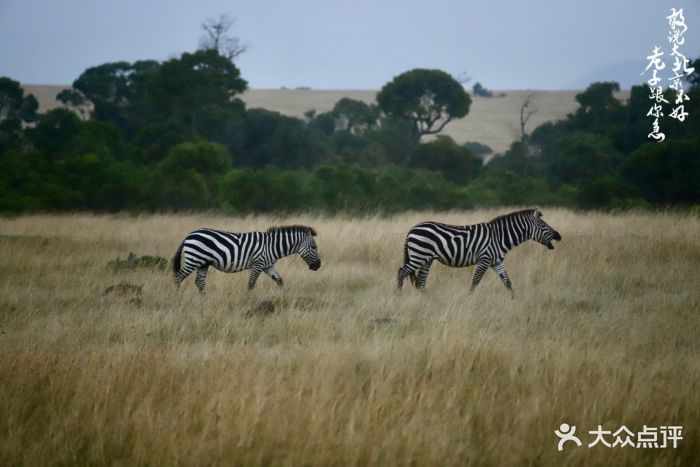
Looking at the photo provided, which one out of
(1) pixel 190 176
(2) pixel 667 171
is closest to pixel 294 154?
(1) pixel 190 176

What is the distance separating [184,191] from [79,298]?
52.8 feet

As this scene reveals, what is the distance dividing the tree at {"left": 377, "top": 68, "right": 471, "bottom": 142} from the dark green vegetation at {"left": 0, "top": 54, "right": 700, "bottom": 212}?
90mm

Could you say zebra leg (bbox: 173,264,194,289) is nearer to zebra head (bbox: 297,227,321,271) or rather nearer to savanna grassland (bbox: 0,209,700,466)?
savanna grassland (bbox: 0,209,700,466)

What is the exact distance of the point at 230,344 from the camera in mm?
7570

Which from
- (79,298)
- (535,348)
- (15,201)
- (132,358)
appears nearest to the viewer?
A: (132,358)

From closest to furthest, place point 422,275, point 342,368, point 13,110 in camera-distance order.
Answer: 1. point 342,368
2. point 422,275
3. point 13,110

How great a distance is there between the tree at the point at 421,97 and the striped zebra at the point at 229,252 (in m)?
38.8

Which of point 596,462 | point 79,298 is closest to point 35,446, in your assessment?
point 596,462

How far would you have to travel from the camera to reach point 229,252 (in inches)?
403

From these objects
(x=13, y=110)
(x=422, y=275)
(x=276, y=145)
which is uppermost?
(x=13, y=110)

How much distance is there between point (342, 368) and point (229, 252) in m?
4.36

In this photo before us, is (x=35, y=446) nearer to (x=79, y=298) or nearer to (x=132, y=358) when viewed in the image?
(x=132, y=358)

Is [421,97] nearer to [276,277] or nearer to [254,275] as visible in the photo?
[276,277]

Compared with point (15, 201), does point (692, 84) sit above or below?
above
